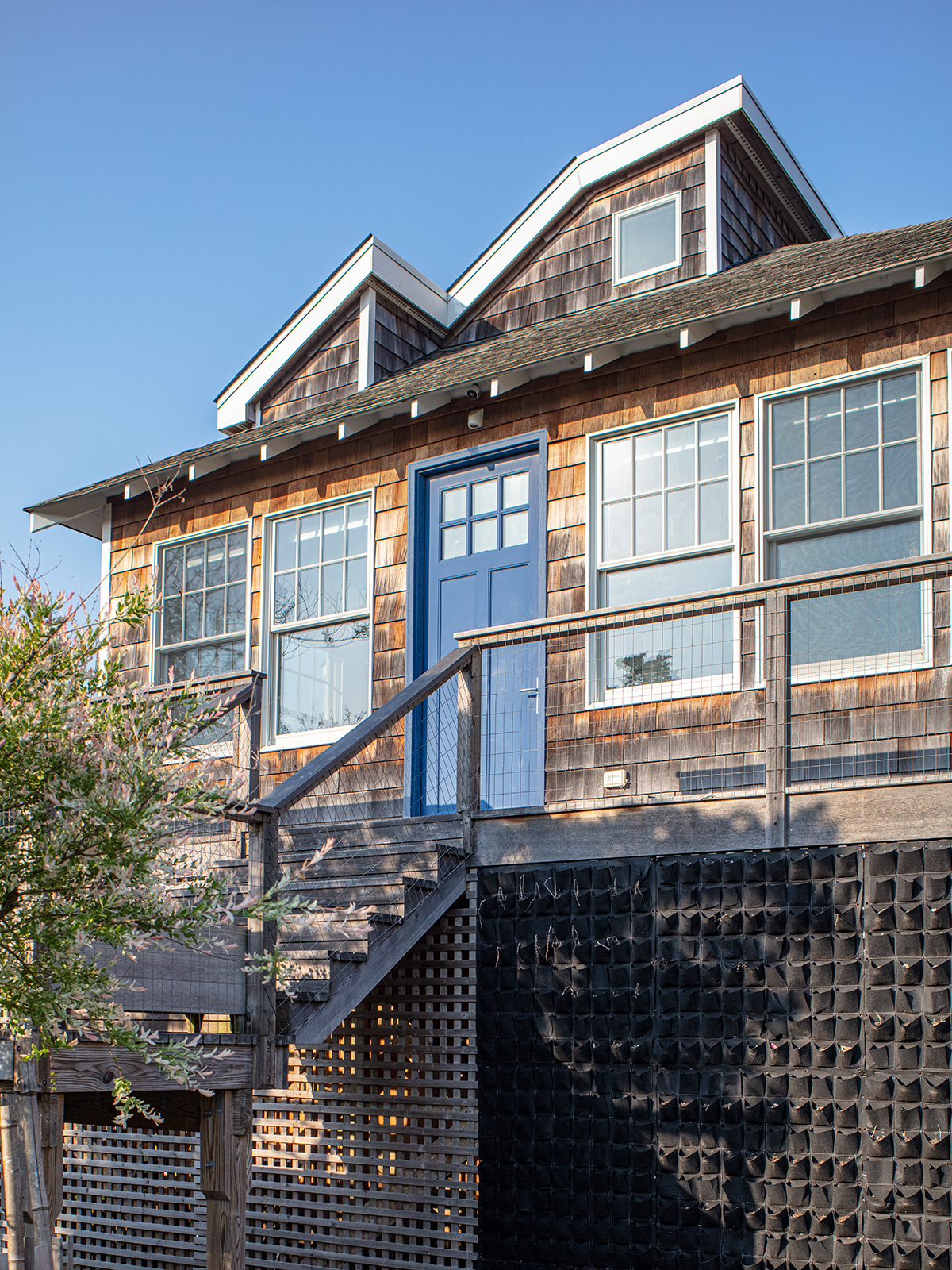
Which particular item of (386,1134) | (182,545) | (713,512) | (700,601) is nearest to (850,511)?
(713,512)

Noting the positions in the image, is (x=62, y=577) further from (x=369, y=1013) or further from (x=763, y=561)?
(x=763, y=561)

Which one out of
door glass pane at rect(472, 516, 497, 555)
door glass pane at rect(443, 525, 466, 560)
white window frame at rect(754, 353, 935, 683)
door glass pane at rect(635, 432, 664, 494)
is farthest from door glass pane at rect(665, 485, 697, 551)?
door glass pane at rect(443, 525, 466, 560)

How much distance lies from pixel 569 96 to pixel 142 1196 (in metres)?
12.2

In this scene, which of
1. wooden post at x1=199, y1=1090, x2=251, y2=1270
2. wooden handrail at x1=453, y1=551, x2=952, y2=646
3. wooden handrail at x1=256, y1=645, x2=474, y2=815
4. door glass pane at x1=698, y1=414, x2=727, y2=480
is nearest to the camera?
wooden post at x1=199, y1=1090, x2=251, y2=1270

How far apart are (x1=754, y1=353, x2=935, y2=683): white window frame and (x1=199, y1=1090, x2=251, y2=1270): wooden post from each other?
3.66m

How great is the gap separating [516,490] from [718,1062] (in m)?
4.21

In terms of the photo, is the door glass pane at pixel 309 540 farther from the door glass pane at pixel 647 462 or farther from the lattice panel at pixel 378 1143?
the lattice panel at pixel 378 1143

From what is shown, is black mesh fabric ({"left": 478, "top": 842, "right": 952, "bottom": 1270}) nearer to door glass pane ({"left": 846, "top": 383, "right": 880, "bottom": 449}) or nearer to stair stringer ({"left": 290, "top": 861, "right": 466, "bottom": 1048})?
stair stringer ({"left": 290, "top": 861, "right": 466, "bottom": 1048})

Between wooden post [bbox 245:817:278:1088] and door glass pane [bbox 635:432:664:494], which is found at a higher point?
door glass pane [bbox 635:432:664:494]

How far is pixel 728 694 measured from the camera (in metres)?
7.54

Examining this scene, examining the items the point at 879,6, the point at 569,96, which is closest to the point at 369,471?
the point at 879,6

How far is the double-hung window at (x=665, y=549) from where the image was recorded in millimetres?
7727

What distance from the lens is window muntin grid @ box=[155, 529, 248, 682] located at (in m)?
10.3

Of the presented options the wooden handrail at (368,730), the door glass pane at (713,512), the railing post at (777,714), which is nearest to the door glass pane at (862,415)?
the door glass pane at (713,512)
